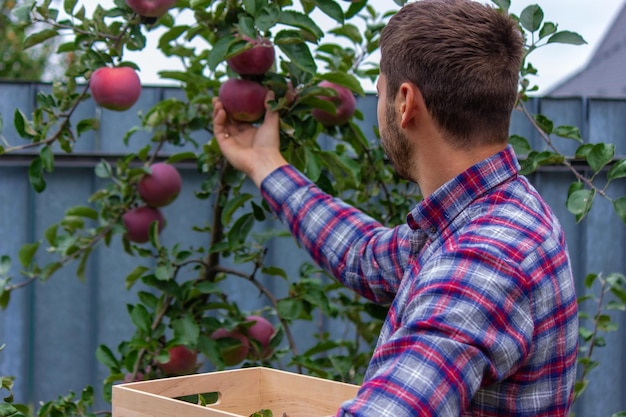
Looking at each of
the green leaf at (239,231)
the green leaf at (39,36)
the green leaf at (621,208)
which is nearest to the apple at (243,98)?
the green leaf at (239,231)

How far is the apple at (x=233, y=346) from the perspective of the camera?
5.99 ft

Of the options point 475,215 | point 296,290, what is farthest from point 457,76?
point 296,290

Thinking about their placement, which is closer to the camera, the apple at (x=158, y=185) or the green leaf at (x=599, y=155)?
the green leaf at (x=599, y=155)

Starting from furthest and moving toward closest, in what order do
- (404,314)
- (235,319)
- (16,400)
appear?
1. (16,400)
2. (235,319)
3. (404,314)

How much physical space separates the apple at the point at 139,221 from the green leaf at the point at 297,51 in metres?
0.49

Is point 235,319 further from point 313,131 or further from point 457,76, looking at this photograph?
point 457,76

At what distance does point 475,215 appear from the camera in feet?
3.66

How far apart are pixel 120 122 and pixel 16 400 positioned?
0.82 meters

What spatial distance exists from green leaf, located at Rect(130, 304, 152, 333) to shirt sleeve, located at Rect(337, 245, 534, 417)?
857mm

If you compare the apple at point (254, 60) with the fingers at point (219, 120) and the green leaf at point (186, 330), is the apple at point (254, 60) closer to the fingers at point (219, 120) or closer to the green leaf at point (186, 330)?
the fingers at point (219, 120)

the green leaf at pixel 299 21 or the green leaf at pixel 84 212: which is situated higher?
the green leaf at pixel 299 21

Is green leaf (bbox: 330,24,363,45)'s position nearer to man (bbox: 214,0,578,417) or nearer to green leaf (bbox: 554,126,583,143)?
green leaf (bbox: 554,126,583,143)

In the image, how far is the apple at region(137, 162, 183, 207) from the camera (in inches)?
73.5

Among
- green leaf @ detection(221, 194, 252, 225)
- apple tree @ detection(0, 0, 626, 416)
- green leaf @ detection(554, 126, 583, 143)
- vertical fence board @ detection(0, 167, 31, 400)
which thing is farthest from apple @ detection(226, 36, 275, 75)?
vertical fence board @ detection(0, 167, 31, 400)
